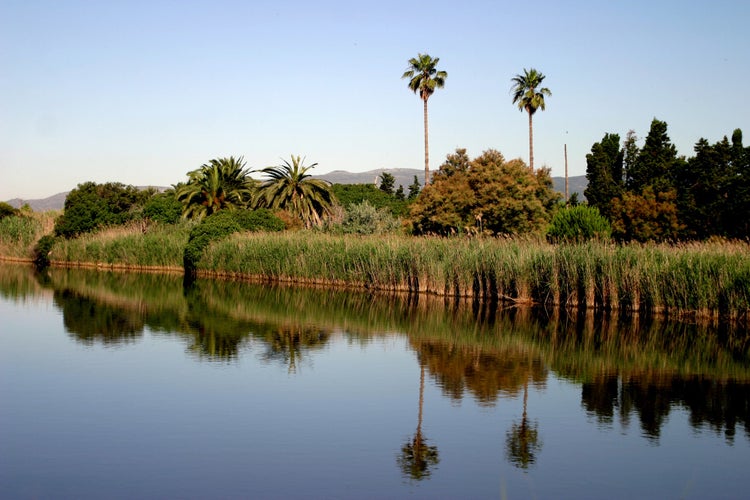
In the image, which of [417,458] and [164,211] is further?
[164,211]

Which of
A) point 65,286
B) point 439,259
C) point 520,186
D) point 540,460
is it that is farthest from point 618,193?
point 540,460

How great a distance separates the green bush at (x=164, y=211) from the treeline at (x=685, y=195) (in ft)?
84.7

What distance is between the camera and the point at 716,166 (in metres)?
49.1

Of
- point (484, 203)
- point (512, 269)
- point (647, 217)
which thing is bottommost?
point (512, 269)

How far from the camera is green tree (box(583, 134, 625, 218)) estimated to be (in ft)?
201

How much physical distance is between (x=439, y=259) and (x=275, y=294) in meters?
6.16

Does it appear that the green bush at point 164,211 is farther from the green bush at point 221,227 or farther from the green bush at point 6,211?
the green bush at point 6,211

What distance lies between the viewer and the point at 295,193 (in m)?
48.1

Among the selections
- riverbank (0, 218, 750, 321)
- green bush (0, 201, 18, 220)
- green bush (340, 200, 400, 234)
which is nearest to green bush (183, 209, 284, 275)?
riverbank (0, 218, 750, 321)

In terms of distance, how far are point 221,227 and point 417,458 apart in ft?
105

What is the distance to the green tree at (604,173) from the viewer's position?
61.2 meters

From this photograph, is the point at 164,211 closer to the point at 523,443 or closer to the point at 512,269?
the point at 512,269

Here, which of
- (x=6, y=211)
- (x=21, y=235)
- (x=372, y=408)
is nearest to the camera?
(x=372, y=408)

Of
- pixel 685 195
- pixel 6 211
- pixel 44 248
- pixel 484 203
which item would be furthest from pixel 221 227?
pixel 6 211
